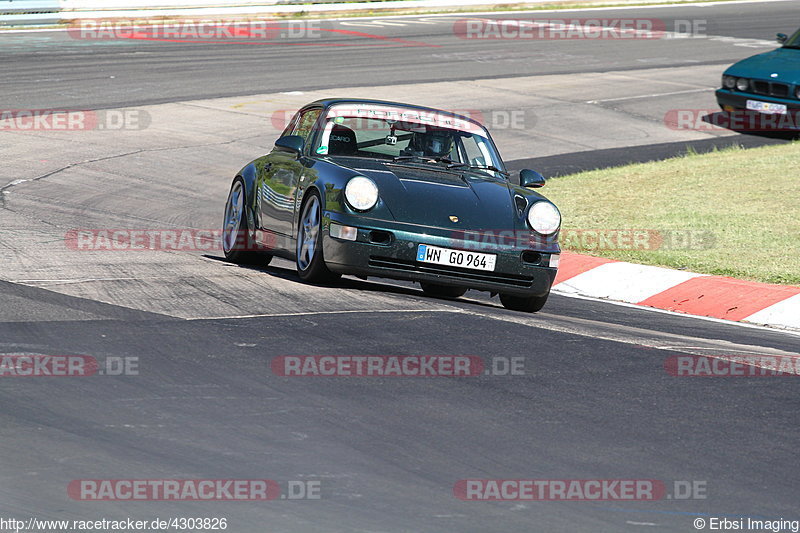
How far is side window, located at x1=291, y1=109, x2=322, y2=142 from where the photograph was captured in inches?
410

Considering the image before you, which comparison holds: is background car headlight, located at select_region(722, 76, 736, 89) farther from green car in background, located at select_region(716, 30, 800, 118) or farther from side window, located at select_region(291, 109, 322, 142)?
side window, located at select_region(291, 109, 322, 142)

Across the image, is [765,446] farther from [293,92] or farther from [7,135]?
[293,92]

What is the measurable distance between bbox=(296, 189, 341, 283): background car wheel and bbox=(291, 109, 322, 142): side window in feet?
3.56

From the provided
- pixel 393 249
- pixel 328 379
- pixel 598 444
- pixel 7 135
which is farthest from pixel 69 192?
pixel 598 444

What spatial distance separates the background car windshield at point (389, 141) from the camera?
10047 mm

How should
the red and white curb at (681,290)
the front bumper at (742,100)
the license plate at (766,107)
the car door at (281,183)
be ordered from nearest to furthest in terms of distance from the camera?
the car door at (281,183) → the red and white curb at (681,290) → the front bumper at (742,100) → the license plate at (766,107)
